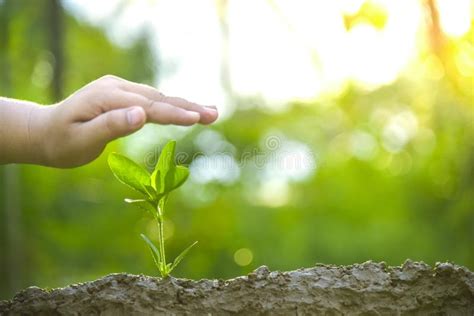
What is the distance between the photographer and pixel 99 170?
17.5ft

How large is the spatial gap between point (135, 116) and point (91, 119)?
2.8 inches

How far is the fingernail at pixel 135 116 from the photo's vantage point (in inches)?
24.8

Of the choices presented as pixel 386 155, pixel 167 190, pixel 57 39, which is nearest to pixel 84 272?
pixel 57 39

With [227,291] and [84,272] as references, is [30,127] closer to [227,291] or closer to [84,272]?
[227,291]

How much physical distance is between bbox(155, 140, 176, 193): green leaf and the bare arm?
0.26ft

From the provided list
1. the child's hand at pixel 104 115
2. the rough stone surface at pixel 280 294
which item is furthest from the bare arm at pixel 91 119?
the rough stone surface at pixel 280 294

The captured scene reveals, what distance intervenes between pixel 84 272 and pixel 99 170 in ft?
2.87

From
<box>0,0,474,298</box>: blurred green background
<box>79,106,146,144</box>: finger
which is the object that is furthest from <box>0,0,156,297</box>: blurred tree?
<box>79,106,146,144</box>: finger

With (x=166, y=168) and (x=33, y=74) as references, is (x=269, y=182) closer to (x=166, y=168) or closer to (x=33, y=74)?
(x=33, y=74)

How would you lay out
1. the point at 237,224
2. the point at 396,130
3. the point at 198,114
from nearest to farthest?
the point at 198,114 → the point at 237,224 → the point at 396,130

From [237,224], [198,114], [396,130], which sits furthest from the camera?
[396,130]

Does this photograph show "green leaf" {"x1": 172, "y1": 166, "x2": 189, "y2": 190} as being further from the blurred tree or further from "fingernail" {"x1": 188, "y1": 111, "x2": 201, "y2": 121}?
the blurred tree

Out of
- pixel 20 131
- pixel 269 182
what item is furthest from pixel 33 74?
pixel 20 131

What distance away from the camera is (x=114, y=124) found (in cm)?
65
